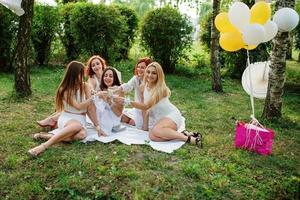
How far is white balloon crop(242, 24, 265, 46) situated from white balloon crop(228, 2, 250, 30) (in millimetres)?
87

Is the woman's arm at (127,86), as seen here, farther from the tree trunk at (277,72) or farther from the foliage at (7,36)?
the foliage at (7,36)

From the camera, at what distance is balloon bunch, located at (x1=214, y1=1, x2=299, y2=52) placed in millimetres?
5344

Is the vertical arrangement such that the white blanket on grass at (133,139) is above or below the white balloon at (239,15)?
below

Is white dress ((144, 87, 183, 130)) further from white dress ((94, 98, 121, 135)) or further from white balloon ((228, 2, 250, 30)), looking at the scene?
white balloon ((228, 2, 250, 30))

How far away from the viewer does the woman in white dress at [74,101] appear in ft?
17.7

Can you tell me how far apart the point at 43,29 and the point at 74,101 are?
6821 mm

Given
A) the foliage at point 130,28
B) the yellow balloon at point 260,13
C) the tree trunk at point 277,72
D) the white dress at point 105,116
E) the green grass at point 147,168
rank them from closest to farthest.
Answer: the green grass at point 147,168, the yellow balloon at point 260,13, the white dress at point 105,116, the tree trunk at point 277,72, the foliage at point 130,28

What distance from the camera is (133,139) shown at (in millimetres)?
5602

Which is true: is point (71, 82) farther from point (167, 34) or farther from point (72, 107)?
point (167, 34)

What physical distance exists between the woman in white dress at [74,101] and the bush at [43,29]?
617 centimetres

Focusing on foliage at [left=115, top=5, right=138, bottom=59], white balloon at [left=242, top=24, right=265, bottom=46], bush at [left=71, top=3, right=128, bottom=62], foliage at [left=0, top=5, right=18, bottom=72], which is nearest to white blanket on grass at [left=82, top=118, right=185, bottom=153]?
white balloon at [left=242, top=24, right=265, bottom=46]

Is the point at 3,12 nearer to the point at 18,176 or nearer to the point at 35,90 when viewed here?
the point at 35,90

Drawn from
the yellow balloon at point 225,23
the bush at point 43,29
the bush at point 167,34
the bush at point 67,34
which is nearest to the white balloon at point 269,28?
the yellow balloon at point 225,23

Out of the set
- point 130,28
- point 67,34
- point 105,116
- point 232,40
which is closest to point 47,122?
point 105,116
